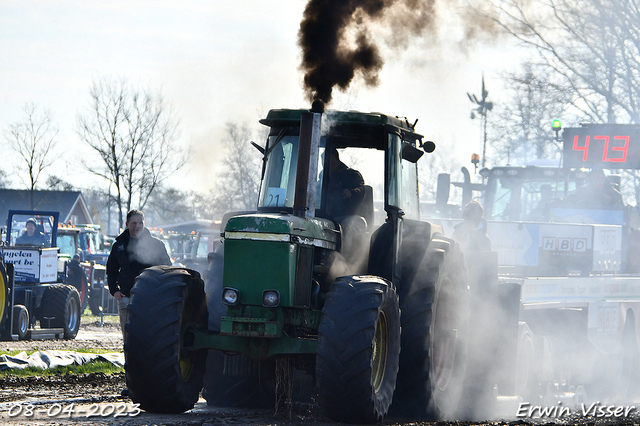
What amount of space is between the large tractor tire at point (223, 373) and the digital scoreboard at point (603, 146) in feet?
38.0

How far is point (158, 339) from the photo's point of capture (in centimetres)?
664

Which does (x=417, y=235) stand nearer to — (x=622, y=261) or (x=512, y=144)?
(x=622, y=261)

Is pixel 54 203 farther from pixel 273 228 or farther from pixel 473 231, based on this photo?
pixel 273 228

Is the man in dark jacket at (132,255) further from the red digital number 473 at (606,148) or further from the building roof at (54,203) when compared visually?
the building roof at (54,203)

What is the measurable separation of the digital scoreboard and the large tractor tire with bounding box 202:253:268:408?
1159cm

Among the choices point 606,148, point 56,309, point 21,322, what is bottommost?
point 21,322

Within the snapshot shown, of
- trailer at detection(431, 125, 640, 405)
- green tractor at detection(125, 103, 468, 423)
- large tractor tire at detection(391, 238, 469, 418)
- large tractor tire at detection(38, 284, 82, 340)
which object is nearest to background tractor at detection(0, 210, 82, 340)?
large tractor tire at detection(38, 284, 82, 340)

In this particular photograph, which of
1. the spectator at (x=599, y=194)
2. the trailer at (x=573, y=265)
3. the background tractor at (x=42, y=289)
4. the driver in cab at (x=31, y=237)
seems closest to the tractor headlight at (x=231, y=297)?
the trailer at (x=573, y=265)

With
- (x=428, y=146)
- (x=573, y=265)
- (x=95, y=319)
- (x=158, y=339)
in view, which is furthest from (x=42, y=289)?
(x=158, y=339)

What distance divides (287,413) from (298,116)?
8.56ft

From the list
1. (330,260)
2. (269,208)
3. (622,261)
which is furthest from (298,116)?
(622,261)

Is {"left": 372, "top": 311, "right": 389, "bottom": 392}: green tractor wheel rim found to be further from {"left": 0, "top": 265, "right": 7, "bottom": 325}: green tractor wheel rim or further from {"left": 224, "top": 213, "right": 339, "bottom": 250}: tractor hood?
{"left": 0, "top": 265, "right": 7, "bottom": 325}: green tractor wheel rim

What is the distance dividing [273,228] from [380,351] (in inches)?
53.2

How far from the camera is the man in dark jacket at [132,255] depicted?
30.6 feet
